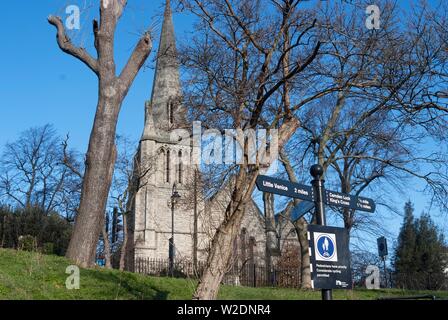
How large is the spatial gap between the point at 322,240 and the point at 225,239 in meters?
2.59

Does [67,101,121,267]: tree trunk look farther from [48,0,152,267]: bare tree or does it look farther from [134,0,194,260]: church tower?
[134,0,194,260]: church tower

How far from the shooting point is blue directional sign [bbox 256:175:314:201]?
25.8 ft

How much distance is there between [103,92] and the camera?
16688mm

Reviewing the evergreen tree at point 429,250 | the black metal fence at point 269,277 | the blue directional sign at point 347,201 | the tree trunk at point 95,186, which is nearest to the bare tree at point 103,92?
the tree trunk at point 95,186

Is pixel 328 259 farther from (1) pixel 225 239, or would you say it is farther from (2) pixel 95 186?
(2) pixel 95 186

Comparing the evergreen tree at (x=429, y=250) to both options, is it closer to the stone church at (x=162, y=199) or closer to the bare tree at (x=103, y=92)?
the stone church at (x=162, y=199)

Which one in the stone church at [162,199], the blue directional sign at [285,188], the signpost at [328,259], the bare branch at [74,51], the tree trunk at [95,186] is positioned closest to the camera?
the signpost at [328,259]

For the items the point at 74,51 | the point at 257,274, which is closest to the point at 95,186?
the point at 74,51

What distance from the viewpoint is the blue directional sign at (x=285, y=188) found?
788 centimetres

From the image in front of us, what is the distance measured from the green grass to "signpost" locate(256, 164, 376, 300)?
5.23m

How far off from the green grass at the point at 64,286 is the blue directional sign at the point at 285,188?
518 centimetres

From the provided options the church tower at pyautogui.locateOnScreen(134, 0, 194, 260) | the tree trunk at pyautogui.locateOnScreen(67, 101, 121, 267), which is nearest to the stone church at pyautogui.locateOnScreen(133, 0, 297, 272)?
the church tower at pyautogui.locateOnScreen(134, 0, 194, 260)

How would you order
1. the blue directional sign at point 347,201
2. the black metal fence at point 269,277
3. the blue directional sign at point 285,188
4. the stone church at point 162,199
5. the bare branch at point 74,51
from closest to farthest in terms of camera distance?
the blue directional sign at point 285,188 → the blue directional sign at point 347,201 → the bare branch at point 74,51 → the black metal fence at point 269,277 → the stone church at point 162,199
